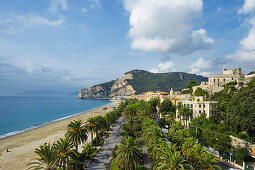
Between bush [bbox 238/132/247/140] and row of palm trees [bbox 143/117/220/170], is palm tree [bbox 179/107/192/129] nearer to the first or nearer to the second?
bush [bbox 238/132/247/140]

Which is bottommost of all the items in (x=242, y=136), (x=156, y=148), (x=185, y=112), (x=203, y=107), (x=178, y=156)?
(x=242, y=136)

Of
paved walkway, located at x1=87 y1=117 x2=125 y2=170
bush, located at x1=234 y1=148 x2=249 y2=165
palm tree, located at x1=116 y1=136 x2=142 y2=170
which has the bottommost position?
paved walkway, located at x1=87 y1=117 x2=125 y2=170

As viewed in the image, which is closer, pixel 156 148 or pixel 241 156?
pixel 156 148

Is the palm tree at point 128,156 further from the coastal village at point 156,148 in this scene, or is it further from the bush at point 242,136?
the bush at point 242,136

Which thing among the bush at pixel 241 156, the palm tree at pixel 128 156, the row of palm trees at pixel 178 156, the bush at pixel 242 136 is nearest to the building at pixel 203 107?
the bush at pixel 242 136

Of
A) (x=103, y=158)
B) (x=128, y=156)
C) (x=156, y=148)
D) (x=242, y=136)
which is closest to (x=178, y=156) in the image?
(x=156, y=148)

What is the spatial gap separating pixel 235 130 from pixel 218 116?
15808mm

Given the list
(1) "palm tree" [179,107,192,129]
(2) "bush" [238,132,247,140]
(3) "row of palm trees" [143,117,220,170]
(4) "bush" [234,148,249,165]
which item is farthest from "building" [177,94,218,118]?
(3) "row of palm trees" [143,117,220,170]

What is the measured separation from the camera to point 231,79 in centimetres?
7656

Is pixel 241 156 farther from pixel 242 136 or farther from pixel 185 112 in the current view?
pixel 185 112

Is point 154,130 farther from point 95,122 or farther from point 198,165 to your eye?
point 95,122

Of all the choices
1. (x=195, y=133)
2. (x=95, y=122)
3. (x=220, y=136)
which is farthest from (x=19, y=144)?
(x=220, y=136)

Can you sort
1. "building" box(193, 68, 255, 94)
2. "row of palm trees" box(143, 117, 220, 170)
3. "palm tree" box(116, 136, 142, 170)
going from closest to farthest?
"row of palm trees" box(143, 117, 220, 170)
"palm tree" box(116, 136, 142, 170)
"building" box(193, 68, 255, 94)

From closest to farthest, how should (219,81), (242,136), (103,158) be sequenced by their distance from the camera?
(103,158)
(242,136)
(219,81)
